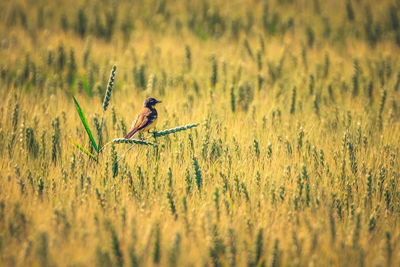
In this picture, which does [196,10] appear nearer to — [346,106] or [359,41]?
[359,41]

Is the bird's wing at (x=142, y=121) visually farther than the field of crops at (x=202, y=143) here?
Yes

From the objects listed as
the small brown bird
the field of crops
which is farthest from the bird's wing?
the field of crops

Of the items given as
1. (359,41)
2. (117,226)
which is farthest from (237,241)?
(359,41)

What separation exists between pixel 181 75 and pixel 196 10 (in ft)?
8.31

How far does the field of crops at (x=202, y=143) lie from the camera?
1764 millimetres

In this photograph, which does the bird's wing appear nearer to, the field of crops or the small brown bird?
the small brown bird

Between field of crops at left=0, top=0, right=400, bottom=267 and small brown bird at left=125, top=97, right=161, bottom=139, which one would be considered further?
small brown bird at left=125, top=97, right=161, bottom=139

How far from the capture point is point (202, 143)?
2664mm

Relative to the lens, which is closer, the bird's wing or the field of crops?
the field of crops

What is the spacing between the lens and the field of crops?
1.76 m

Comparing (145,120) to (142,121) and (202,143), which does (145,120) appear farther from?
(202,143)

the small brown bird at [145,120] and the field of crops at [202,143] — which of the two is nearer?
the field of crops at [202,143]

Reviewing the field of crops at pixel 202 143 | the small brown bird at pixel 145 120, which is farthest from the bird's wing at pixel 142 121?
the field of crops at pixel 202 143

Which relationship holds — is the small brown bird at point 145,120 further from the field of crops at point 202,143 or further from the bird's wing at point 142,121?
the field of crops at point 202,143
